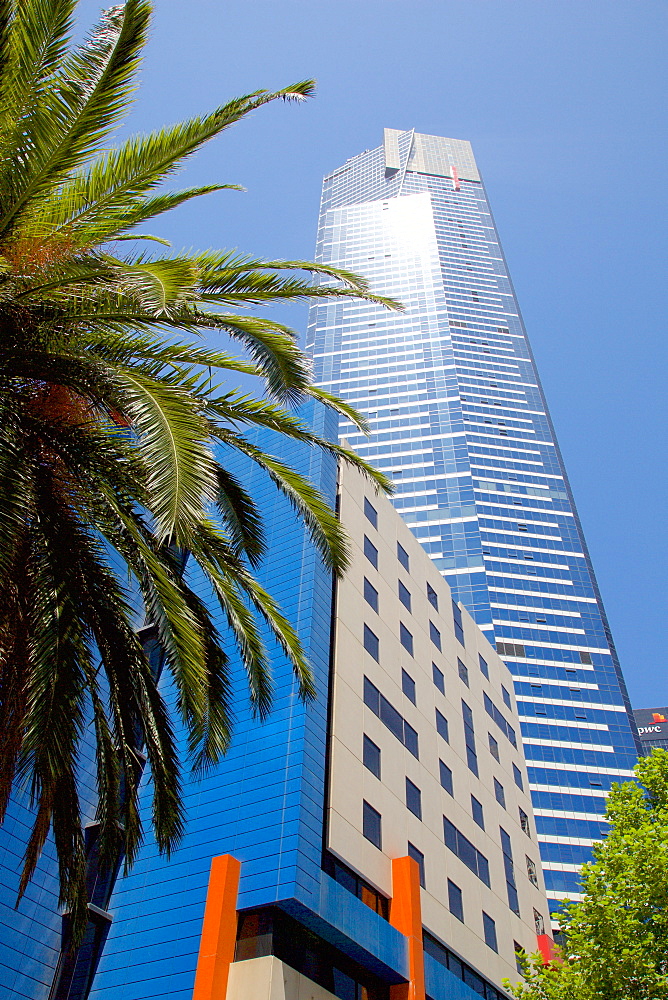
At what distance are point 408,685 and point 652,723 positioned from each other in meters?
151

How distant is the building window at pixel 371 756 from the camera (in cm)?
2543

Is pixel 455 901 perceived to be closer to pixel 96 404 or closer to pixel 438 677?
pixel 438 677

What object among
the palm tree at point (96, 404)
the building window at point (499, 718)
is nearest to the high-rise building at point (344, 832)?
the building window at point (499, 718)

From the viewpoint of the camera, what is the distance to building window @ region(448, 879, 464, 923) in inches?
1070

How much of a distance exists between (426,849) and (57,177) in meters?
24.3

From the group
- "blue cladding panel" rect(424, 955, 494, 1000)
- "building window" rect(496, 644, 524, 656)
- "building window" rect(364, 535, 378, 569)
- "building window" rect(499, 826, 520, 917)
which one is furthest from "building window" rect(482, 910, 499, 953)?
"building window" rect(496, 644, 524, 656)

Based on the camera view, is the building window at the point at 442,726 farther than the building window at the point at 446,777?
Yes

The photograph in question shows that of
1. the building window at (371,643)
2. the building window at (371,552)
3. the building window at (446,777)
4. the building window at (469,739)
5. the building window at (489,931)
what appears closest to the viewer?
the building window at (371,643)

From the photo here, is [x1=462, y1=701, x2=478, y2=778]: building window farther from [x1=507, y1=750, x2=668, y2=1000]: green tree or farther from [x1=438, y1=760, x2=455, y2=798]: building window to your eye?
[x1=507, y1=750, x2=668, y2=1000]: green tree

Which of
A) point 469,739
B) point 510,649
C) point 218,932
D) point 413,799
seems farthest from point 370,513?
point 510,649

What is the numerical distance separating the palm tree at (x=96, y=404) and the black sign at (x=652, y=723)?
6429 inches

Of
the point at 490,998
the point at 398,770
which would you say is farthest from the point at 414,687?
the point at 490,998

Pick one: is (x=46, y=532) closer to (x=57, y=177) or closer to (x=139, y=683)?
(x=139, y=683)

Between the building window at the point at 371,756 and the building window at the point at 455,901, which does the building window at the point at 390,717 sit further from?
the building window at the point at 455,901
